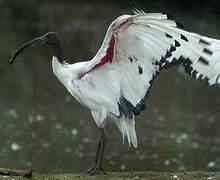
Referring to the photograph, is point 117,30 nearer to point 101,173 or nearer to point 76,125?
point 101,173

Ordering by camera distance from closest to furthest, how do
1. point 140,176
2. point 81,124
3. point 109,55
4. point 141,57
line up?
point 141,57, point 109,55, point 140,176, point 81,124

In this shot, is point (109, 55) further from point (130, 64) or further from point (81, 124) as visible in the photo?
point (81, 124)

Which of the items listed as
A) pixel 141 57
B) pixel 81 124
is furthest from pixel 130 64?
pixel 81 124

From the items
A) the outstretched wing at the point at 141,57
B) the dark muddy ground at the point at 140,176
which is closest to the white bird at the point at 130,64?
the outstretched wing at the point at 141,57

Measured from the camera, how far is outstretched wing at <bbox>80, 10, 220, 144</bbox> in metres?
6.25

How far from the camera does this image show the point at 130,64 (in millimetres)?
6699

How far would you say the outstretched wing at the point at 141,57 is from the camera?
6246 mm

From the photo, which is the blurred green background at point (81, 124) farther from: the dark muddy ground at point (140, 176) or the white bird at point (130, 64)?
the dark muddy ground at point (140, 176)

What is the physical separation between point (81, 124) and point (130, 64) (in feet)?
24.4

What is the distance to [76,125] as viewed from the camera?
14.0m

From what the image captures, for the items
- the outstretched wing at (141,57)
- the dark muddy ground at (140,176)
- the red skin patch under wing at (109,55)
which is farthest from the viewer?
the dark muddy ground at (140,176)

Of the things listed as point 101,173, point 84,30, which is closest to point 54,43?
point 101,173

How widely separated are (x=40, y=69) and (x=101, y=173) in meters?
13.2

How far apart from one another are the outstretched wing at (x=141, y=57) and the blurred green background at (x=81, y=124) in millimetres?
247
